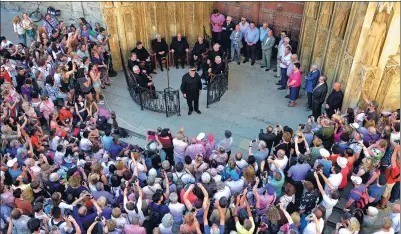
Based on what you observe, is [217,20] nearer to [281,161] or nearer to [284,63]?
[284,63]

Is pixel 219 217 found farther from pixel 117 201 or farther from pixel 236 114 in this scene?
pixel 236 114

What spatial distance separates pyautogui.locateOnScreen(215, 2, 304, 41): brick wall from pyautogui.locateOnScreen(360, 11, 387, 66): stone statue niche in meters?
4.03

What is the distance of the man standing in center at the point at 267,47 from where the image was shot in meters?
13.1

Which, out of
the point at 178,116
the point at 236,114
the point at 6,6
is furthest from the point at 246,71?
the point at 6,6

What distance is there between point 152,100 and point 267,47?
4.12 meters

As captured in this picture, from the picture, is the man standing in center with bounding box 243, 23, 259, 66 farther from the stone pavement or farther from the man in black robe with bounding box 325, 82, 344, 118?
the man in black robe with bounding box 325, 82, 344, 118

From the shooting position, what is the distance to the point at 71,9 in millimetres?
15422

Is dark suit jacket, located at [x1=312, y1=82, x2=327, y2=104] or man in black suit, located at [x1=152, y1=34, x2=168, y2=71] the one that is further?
man in black suit, located at [x1=152, y1=34, x2=168, y2=71]

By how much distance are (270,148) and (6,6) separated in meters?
14.6

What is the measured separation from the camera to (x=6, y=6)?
18.1 m

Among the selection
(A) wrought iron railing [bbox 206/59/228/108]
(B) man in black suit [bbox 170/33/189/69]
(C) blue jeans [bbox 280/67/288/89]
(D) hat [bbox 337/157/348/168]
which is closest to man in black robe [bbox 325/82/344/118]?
(C) blue jeans [bbox 280/67/288/89]

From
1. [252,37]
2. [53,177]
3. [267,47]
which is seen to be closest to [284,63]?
[267,47]

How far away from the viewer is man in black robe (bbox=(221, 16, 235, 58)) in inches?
551

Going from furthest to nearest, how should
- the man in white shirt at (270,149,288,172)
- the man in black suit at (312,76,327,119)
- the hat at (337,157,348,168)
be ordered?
1. the man in black suit at (312,76,327,119)
2. the man in white shirt at (270,149,288,172)
3. the hat at (337,157,348,168)
